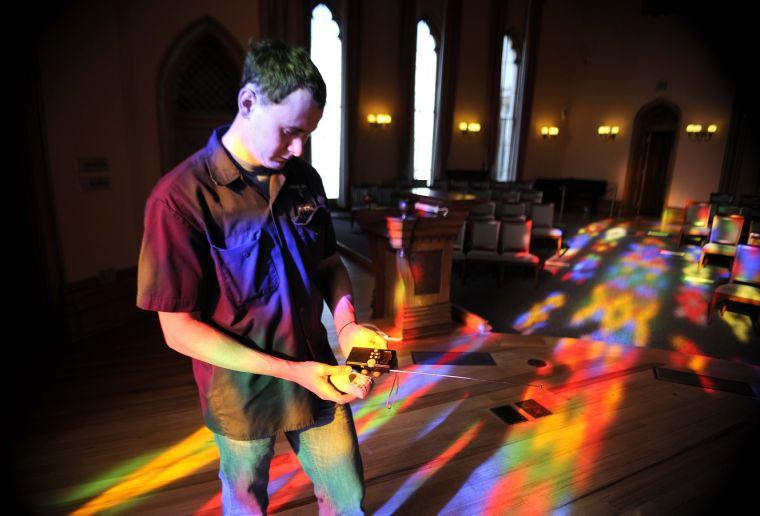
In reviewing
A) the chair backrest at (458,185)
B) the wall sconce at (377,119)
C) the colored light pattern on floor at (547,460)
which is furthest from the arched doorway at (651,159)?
the colored light pattern on floor at (547,460)

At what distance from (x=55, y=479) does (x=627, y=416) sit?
3.25 metres

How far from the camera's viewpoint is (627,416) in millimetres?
2857

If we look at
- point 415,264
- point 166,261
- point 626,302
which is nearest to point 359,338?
point 166,261

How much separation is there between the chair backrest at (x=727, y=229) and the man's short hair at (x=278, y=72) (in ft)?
Answer: 25.6

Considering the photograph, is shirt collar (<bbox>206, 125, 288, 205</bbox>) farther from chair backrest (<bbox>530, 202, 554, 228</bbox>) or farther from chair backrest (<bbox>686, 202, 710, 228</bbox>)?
chair backrest (<bbox>686, 202, 710, 228</bbox>)

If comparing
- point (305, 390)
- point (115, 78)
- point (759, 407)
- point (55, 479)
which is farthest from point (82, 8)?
point (759, 407)

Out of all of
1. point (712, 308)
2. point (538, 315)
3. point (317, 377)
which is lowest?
point (538, 315)

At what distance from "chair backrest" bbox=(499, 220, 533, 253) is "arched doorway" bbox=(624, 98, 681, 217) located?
936 cm

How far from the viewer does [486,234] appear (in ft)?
20.1

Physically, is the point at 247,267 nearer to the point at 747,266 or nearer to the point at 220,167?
the point at 220,167

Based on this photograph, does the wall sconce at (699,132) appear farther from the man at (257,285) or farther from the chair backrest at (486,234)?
the man at (257,285)

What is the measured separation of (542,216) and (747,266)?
3.06 m

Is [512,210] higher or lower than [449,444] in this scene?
higher

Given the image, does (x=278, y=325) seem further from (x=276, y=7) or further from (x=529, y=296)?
(x=276, y=7)
